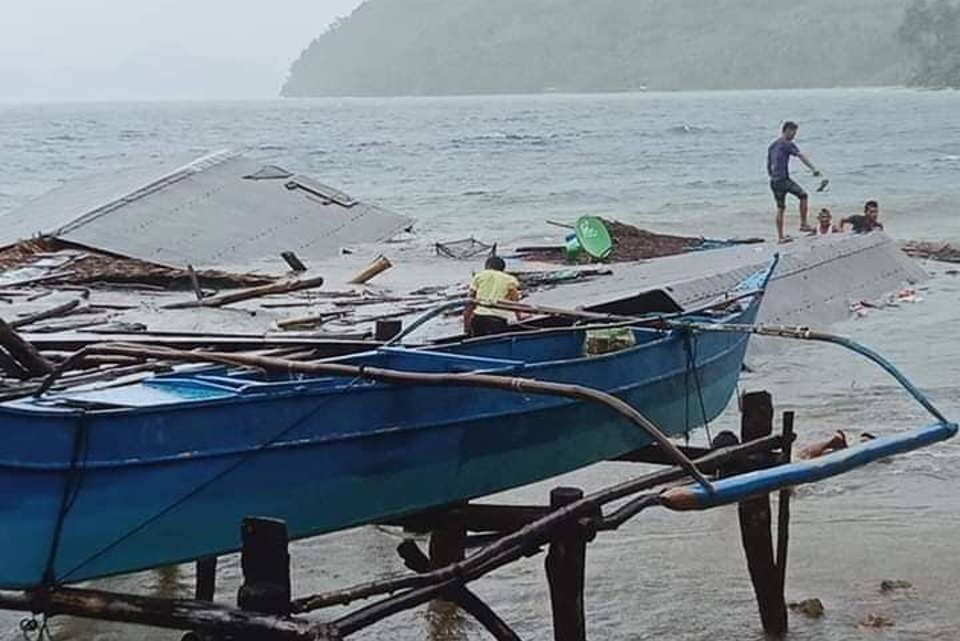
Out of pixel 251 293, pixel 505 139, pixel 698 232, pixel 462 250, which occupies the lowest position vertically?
pixel 505 139

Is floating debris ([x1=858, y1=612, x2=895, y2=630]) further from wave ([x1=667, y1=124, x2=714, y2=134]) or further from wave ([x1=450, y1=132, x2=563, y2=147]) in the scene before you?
wave ([x1=667, y1=124, x2=714, y2=134])

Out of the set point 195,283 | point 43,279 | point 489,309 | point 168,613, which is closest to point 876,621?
point 489,309

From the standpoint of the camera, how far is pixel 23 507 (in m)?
7.93

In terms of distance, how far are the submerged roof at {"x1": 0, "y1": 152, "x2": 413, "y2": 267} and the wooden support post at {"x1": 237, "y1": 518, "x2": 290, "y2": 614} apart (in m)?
14.5

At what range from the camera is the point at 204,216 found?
24891 mm

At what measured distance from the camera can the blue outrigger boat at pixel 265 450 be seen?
7992mm

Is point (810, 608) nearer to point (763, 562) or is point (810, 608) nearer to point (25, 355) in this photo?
point (763, 562)

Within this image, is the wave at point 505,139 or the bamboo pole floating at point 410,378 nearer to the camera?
the bamboo pole floating at point 410,378

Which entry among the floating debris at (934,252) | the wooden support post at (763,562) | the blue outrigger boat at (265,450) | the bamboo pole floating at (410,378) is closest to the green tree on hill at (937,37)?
the floating debris at (934,252)

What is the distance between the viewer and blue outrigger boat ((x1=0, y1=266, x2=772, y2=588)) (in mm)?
7992

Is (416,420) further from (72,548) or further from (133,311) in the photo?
(133,311)

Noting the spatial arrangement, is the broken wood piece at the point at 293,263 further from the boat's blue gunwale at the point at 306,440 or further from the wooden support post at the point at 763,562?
the wooden support post at the point at 763,562

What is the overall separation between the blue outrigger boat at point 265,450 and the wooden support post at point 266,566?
3.39ft

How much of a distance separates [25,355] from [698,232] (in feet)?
104
